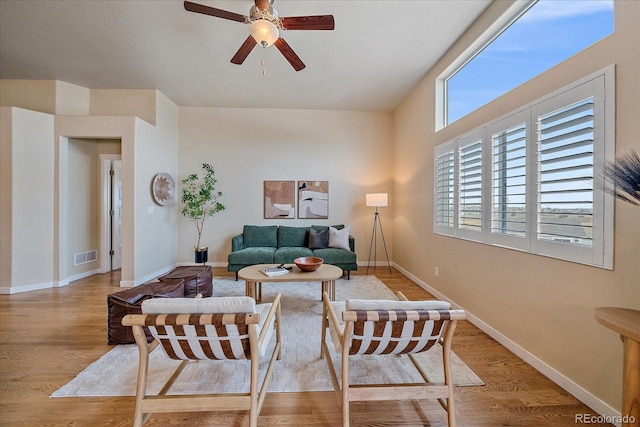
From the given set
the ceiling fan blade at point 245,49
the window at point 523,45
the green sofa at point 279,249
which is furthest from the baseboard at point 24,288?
the window at point 523,45

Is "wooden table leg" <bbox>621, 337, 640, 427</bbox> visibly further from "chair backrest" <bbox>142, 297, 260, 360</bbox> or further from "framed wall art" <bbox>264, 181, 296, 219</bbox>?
"framed wall art" <bbox>264, 181, 296, 219</bbox>

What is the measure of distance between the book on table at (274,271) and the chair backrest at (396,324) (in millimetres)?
1667

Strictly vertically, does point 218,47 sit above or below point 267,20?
above

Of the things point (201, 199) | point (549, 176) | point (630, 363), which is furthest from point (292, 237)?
point (630, 363)

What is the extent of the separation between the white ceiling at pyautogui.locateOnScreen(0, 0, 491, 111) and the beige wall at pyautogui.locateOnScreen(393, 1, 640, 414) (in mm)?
672

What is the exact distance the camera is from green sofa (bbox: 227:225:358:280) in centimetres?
429

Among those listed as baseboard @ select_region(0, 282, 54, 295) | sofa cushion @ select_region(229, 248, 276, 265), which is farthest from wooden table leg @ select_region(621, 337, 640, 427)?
baseboard @ select_region(0, 282, 54, 295)

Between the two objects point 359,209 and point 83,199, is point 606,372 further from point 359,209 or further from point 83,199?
point 83,199

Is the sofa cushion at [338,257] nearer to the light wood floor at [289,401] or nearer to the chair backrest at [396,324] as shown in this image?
the light wood floor at [289,401]

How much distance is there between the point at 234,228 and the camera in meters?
5.34

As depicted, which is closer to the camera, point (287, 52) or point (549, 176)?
point (549, 176)

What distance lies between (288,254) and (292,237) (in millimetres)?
685

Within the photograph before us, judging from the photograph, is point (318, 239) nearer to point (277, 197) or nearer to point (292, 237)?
point (292, 237)

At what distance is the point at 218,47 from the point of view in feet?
10.7
